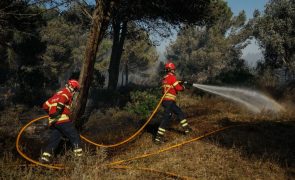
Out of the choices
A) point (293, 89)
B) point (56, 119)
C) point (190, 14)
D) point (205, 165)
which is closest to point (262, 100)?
point (293, 89)

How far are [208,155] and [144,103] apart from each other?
9033mm

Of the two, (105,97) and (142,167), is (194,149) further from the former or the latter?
(105,97)

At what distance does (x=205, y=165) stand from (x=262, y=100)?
9304 millimetres

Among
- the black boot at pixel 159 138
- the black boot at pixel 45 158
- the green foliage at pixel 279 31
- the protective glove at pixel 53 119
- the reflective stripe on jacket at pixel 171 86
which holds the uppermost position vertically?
the green foliage at pixel 279 31

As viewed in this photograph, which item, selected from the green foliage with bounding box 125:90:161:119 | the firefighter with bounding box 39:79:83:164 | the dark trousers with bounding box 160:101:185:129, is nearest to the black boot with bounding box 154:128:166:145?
the dark trousers with bounding box 160:101:185:129

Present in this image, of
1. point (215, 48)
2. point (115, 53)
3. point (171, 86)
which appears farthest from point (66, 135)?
point (215, 48)

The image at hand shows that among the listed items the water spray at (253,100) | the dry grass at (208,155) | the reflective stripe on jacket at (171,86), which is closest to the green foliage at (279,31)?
the water spray at (253,100)

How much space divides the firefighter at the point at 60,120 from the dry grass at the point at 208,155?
0.31m

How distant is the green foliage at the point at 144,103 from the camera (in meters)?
16.0

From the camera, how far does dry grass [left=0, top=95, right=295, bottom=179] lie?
A: 636 cm

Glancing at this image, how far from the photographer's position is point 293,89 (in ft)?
49.9

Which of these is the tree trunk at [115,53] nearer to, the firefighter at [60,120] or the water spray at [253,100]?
the water spray at [253,100]

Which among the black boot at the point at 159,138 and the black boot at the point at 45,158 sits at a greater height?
the black boot at the point at 159,138

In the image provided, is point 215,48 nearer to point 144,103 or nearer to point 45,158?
point 144,103
